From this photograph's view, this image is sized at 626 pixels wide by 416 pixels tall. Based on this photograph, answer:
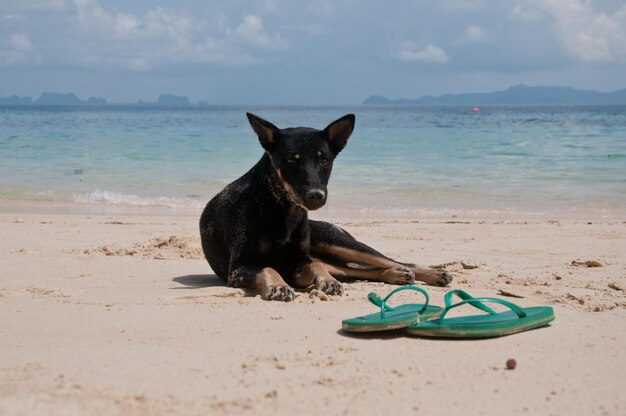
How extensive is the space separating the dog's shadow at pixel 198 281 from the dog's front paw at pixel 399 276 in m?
1.50

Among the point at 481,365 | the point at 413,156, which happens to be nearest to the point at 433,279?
the point at 481,365

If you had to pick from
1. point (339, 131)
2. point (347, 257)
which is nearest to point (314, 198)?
point (339, 131)

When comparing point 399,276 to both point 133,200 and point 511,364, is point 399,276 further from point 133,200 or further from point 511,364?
point 133,200

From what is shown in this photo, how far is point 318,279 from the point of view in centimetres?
664

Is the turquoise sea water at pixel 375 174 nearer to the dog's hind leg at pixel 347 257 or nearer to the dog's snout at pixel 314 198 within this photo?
the dog's hind leg at pixel 347 257

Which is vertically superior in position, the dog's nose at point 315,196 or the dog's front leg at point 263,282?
the dog's nose at point 315,196

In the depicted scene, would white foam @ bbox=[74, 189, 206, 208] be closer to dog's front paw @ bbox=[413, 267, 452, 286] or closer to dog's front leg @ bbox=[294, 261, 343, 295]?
dog's front paw @ bbox=[413, 267, 452, 286]

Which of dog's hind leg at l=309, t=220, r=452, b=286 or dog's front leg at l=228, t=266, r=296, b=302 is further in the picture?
dog's hind leg at l=309, t=220, r=452, b=286

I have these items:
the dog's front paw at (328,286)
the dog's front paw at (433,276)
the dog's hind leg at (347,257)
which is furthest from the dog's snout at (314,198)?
the dog's front paw at (433,276)

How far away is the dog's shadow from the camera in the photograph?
281 inches

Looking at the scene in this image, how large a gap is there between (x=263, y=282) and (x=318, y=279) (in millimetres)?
505

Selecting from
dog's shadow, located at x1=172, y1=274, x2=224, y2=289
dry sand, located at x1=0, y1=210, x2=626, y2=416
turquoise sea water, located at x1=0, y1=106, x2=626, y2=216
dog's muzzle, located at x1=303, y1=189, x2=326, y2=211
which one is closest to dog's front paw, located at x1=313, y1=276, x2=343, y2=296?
dry sand, located at x1=0, y1=210, x2=626, y2=416

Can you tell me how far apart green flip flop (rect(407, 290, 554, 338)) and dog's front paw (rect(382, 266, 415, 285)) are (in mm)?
2059

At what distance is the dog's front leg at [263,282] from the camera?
6.20 metres
